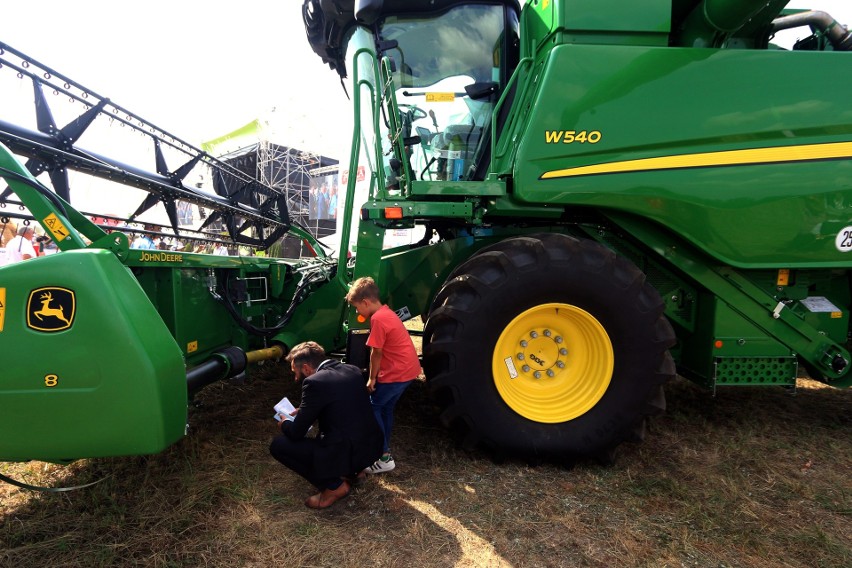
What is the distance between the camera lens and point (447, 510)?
7.70 feet

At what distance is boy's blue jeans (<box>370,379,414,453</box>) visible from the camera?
2.71 meters

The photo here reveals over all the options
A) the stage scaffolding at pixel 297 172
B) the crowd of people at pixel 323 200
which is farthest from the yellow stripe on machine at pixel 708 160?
the stage scaffolding at pixel 297 172

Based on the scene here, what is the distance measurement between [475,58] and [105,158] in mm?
2720

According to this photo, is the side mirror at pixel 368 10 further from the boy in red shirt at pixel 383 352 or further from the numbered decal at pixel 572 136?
the boy in red shirt at pixel 383 352

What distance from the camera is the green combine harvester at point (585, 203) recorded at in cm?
271

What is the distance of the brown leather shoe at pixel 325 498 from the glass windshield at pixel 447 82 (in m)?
2.03

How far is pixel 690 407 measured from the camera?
3840 mm

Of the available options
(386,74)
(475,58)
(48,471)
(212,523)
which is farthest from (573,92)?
(48,471)

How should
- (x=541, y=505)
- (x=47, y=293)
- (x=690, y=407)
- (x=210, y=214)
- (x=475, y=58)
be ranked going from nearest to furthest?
(x=47, y=293) < (x=541, y=505) < (x=475, y=58) < (x=690, y=407) < (x=210, y=214)

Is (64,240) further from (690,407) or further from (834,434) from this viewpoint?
(834,434)

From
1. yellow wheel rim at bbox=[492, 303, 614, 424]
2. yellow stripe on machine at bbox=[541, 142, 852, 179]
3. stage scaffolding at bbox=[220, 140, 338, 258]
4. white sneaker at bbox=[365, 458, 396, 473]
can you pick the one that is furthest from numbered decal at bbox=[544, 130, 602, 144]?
stage scaffolding at bbox=[220, 140, 338, 258]

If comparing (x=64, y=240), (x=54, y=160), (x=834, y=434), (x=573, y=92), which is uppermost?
(x=573, y=92)

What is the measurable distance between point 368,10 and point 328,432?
2.51 meters

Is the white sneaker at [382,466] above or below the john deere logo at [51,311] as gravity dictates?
below
